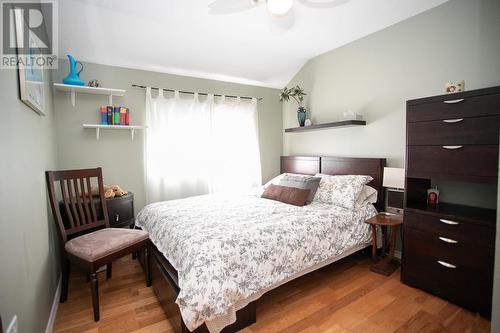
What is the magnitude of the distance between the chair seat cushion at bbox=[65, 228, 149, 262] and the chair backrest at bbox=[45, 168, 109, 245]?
7.5 inches

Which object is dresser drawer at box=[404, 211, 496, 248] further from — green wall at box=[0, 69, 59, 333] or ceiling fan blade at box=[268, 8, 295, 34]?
green wall at box=[0, 69, 59, 333]

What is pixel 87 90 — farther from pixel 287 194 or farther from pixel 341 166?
pixel 341 166

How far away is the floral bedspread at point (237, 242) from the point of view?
1523 mm

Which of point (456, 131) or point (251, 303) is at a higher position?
point (456, 131)

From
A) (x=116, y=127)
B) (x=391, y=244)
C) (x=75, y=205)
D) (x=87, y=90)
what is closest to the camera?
(x=75, y=205)

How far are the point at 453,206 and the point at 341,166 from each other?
4.08ft

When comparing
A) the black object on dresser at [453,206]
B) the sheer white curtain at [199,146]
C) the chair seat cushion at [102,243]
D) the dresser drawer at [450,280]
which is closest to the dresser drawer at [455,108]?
the black object on dresser at [453,206]

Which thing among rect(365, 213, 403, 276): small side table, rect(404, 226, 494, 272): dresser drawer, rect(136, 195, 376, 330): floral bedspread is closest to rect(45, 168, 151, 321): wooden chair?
rect(136, 195, 376, 330): floral bedspread

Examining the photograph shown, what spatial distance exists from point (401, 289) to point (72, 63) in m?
4.03

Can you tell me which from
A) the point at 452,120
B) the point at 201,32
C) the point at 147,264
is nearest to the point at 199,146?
the point at 201,32

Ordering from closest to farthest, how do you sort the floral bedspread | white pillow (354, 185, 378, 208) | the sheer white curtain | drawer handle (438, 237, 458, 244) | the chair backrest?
1. the floral bedspread
2. drawer handle (438, 237, 458, 244)
3. the chair backrest
4. white pillow (354, 185, 378, 208)
5. the sheer white curtain

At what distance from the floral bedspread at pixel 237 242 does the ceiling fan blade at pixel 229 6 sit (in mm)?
1848

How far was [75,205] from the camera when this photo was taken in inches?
93.7

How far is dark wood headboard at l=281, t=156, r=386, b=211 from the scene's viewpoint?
9.31 ft
